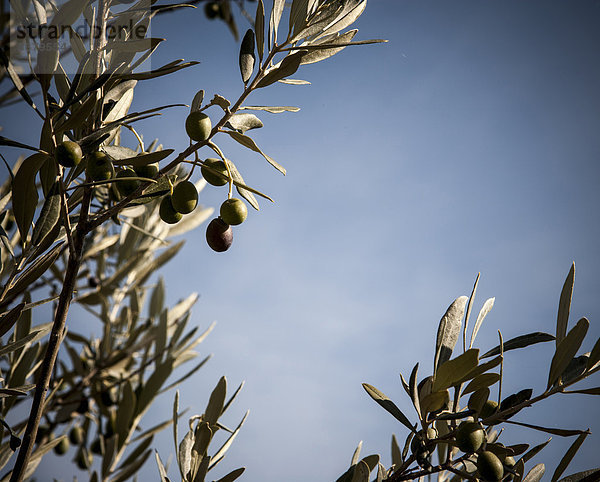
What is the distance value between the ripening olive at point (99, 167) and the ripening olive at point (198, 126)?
0.12 metres

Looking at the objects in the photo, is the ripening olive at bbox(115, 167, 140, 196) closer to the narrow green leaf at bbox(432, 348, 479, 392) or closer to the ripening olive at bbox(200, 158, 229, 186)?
the ripening olive at bbox(200, 158, 229, 186)

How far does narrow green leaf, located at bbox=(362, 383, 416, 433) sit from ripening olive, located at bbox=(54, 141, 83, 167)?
524 mm

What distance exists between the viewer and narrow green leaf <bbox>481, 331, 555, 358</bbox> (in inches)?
30.4

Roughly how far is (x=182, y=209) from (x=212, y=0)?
84.1 inches

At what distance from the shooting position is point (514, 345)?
78cm

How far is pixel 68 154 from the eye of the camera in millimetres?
627

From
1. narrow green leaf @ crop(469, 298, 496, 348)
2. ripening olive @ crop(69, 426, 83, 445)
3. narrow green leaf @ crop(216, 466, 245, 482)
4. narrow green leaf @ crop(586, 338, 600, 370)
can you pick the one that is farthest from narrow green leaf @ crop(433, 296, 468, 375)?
ripening olive @ crop(69, 426, 83, 445)

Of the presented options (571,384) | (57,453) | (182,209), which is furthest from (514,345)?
(57,453)

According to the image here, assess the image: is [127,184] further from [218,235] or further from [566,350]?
[566,350]

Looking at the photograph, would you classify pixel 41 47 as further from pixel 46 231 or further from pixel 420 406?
pixel 420 406

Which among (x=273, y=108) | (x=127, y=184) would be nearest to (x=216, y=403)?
(x=127, y=184)

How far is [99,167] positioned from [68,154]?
6 centimetres

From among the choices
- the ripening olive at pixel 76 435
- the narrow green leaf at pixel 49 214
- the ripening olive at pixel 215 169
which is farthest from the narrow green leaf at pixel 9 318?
the ripening olive at pixel 76 435

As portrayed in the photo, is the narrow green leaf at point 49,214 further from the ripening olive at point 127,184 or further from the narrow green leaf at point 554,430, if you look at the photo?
the narrow green leaf at point 554,430
